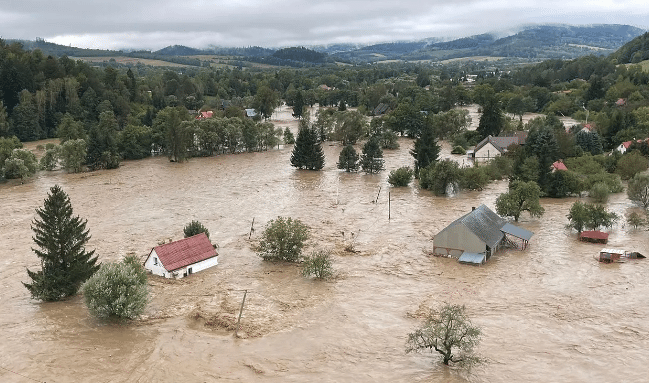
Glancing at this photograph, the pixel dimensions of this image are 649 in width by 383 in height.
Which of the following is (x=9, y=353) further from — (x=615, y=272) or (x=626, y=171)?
(x=626, y=171)

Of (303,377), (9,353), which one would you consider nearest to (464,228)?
(303,377)

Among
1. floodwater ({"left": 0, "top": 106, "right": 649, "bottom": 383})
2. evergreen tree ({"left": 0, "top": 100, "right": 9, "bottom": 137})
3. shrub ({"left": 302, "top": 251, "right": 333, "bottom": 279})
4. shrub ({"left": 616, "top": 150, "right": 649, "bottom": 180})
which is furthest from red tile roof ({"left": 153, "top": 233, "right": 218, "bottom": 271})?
evergreen tree ({"left": 0, "top": 100, "right": 9, "bottom": 137})

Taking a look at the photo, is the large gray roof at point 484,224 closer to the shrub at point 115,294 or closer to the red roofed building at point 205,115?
the shrub at point 115,294

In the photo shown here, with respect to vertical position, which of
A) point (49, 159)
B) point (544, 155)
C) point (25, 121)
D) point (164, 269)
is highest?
point (25, 121)

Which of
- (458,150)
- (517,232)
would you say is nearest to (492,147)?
(458,150)

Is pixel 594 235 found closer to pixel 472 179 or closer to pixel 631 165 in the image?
pixel 472 179

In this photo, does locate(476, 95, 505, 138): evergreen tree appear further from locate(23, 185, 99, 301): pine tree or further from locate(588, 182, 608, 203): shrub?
locate(23, 185, 99, 301): pine tree
